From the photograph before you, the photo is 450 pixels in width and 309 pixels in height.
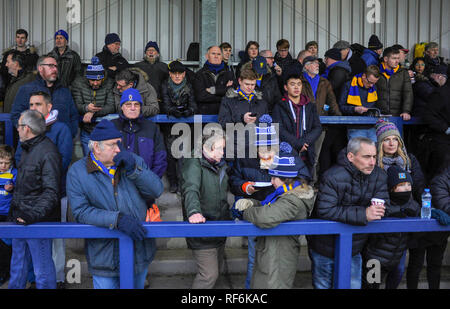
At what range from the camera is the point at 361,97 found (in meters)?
6.20

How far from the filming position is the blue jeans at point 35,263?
3818 millimetres

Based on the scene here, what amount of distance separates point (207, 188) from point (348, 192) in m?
1.17

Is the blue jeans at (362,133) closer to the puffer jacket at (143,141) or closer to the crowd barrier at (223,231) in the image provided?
the crowd barrier at (223,231)

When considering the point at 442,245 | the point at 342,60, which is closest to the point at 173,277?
the point at 442,245

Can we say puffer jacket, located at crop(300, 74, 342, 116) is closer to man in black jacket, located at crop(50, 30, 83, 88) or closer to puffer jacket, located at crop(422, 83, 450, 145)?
puffer jacket, located at crop(422, 83, 450, 145)

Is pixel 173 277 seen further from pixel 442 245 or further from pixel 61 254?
pixel 442 245

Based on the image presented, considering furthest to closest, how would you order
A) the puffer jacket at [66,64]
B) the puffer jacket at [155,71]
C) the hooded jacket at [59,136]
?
the puffer jacket at [66,64], the puffer jacket at [155,71], the hooded jacket at [59,136]

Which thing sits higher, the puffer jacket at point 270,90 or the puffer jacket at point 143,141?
the puffer jacket at point 270,90

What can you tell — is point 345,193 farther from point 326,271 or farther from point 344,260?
point 326,271

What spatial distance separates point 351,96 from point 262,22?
467 centimetres

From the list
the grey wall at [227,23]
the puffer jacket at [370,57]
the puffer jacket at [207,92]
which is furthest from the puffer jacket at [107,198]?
the grey wall at [227,23]

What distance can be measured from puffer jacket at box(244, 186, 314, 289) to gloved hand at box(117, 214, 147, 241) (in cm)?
79

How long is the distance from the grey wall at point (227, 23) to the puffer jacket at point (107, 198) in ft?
23.0

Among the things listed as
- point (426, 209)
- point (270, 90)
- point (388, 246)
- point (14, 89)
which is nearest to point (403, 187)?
point (426, 209)
